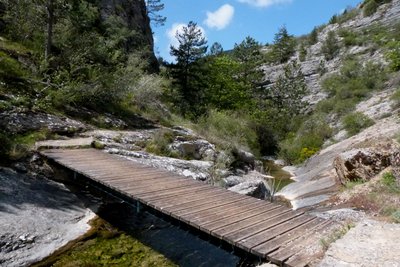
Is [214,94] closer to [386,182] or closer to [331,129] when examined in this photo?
[331,129]

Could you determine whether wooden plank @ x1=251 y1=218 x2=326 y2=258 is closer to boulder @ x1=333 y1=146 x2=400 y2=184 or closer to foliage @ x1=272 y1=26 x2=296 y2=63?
boulder @ x1=333 y1=146 x2=400 y2=184

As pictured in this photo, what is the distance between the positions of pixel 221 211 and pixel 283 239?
141cm

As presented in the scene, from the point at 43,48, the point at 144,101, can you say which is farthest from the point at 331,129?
the point at 43,48

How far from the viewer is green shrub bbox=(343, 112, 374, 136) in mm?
23663

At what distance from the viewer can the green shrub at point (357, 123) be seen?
77.6 feet

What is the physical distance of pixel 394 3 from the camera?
1809 inches

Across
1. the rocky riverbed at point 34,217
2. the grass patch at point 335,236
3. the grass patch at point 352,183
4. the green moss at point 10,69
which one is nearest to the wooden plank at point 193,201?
the rocky riverbed at point 34,217

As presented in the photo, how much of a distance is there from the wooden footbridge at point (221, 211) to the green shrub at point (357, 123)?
A: 63.6 ft

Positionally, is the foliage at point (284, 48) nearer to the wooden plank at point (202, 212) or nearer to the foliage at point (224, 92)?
the foliage at point (224, 92)

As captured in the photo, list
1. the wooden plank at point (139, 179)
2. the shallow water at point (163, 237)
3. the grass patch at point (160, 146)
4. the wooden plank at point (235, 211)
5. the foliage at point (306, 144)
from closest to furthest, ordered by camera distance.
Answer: the wooden plank at point (235, 211), the shallow water at point (163, 237), the wooden plank at point (139, 179), the grass patch at point (160, 146), the foliage at point (306, 144)

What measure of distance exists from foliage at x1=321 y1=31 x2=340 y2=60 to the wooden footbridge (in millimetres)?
43454

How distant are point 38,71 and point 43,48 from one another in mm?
3219

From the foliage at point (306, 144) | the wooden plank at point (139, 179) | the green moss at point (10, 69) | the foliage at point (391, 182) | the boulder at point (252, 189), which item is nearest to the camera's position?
the wooden plank at point (139, 179)

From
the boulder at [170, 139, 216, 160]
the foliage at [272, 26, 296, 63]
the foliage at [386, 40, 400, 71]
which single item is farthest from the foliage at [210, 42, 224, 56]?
the boulder at [170, 139, 216, 160]
